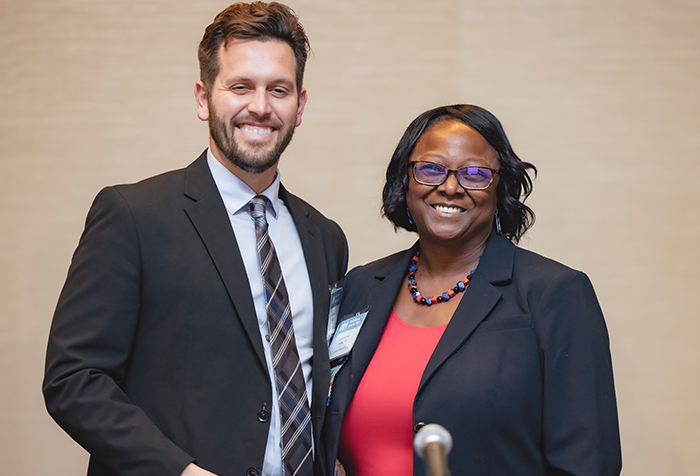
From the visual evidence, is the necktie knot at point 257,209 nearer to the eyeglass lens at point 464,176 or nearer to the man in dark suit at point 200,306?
the man in dark suit at point 200,306

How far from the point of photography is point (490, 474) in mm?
1919

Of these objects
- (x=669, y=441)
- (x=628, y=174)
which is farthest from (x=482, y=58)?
(x=669, y=441)

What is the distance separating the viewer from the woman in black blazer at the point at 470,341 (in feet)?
6.29

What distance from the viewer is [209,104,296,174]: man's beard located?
6.70 feet

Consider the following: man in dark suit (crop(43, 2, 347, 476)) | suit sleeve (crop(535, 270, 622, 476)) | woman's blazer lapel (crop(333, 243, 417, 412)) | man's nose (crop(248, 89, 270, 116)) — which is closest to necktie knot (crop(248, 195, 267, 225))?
man in dark suit (crop(43, 2, 347, 476))

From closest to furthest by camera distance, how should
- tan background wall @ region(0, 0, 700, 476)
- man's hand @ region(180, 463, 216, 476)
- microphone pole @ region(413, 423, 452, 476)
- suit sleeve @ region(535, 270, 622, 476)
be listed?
microphone pole @ region(413, 423, 452, 476) < man's hand @ region(180, 463, 216, 476) < suit sleeve @ region(535, 270, 622, 476) < tan background wall @ region(0, 0, 700, 476)

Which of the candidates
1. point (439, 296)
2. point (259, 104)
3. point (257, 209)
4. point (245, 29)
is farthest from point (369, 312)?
point (245, 29)

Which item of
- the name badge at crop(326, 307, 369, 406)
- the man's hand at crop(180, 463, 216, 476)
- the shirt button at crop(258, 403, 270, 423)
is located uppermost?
the name badge at crop(326, 307, 369, 406)

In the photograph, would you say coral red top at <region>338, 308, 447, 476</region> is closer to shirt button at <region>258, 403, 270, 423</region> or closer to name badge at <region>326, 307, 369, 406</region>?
name badge at <region>326, 307, 369, 406</region>

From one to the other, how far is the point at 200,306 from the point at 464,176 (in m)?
0.89

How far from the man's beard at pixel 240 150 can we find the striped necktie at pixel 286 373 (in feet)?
0.71

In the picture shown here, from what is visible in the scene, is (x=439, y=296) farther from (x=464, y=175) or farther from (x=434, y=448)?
(x=434, y=448)

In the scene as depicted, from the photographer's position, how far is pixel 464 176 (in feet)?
7.11

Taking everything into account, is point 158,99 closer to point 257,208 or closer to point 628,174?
point 257,208
